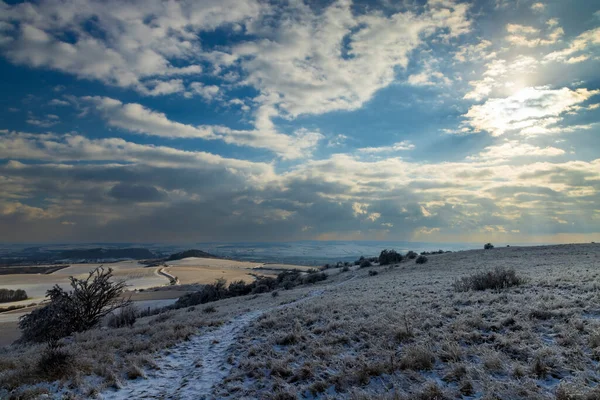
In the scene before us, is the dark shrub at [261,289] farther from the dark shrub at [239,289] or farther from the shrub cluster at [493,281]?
the shrub cluster at [493,281]

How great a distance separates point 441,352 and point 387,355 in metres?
1.33

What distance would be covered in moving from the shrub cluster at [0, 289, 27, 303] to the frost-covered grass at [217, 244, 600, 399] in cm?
8357

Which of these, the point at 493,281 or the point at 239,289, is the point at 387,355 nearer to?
the point at 493,281

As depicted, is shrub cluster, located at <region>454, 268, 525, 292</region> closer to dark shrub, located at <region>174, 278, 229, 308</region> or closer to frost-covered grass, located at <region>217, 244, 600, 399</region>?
frost-covered grass, located at <region>217, 244, 600, 399</region>

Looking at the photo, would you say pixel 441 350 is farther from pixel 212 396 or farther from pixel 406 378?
pixel 212 396

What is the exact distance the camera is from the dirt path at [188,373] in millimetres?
8477

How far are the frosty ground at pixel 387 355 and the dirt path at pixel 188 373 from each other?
6cm

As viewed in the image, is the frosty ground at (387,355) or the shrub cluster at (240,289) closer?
the frosty ground at (387,355)

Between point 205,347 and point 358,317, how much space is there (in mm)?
6422

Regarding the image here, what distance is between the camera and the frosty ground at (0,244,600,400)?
20.4 feet

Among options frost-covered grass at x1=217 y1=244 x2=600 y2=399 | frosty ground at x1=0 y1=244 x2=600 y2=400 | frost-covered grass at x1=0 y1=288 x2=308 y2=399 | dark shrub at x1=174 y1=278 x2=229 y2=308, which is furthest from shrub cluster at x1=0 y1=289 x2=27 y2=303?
frost-covered grass at x1=217 y1=244 x2=600 y2=399

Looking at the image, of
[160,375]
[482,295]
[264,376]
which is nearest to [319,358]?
[264,376]

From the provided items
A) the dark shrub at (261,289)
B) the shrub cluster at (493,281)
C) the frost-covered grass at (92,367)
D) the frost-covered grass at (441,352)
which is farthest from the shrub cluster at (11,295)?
the shrub cluster at (493,281)

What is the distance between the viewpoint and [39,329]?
23.8 metres
